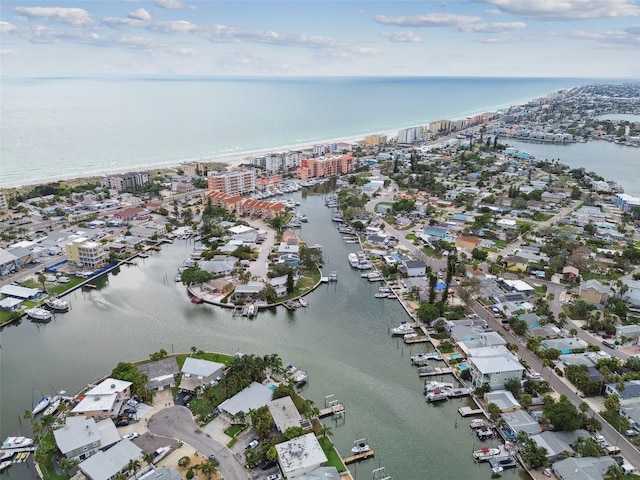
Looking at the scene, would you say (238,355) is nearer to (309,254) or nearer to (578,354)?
(309,254)

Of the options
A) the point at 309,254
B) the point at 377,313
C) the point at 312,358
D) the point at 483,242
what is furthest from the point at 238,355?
the point at 483,242

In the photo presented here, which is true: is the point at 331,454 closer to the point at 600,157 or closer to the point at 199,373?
the point at 199,373

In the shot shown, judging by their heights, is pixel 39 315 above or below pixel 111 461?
below

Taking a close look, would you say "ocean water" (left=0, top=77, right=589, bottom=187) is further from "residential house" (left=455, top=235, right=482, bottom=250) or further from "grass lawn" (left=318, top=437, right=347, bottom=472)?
"grass lawn" (left=318, top=437, right=347, bottom=472)

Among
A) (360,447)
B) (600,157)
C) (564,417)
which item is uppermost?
(600,157)

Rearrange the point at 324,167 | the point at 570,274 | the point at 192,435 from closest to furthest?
the point at 192,435 < the point at 570,274 < the point at 324,167

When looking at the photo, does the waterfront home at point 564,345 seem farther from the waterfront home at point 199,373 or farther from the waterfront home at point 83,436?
the waterfront home at point 83,436

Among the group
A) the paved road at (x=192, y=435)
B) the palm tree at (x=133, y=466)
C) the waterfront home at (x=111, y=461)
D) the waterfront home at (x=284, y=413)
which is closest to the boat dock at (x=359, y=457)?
the waterfront home at (x=284, y=413)

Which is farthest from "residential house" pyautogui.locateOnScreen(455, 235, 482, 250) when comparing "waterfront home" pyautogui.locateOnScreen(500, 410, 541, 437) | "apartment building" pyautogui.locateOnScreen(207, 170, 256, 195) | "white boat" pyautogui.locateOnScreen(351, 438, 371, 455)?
"apartment building" pyautogui.locateOnScreen(207, 170, 256, 195)

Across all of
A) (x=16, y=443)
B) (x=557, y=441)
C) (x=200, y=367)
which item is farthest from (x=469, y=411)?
(x=16, y=443)
